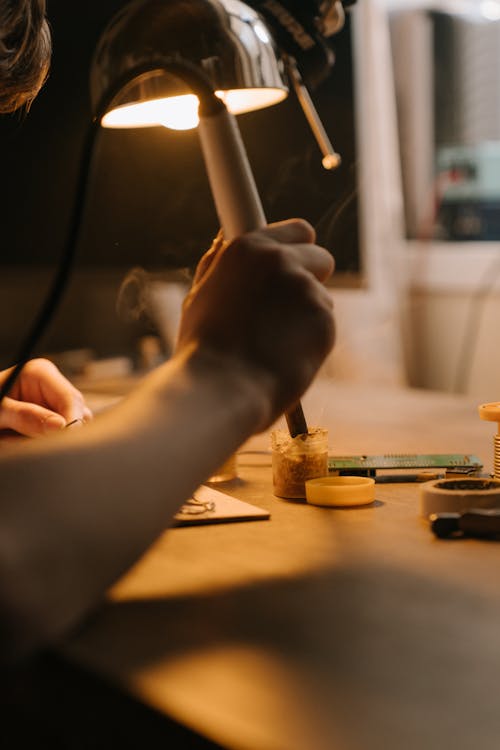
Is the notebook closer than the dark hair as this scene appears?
Yes

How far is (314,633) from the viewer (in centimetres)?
58

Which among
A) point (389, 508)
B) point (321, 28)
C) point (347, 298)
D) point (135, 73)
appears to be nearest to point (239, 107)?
point (321, 28)

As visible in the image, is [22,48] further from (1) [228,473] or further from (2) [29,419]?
(1) [228,473]

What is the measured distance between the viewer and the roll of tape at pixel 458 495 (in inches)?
31.3

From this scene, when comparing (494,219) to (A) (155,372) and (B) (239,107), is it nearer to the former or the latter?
(B) (239,107)

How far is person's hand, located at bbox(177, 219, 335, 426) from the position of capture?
656 mm

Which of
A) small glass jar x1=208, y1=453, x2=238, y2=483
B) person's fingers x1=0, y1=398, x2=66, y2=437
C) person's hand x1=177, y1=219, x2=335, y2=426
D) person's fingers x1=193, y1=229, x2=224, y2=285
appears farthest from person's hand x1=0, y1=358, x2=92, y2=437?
person's hand x1=177, y1=219, x2=335, y2=426

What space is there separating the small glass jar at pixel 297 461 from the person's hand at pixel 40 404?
0.28 m

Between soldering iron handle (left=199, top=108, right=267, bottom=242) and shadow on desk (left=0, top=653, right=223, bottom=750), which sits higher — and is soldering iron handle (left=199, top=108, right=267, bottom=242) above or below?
above

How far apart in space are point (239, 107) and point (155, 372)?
18.4 inches

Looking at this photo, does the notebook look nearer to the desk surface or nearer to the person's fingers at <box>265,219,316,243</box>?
the desk surface

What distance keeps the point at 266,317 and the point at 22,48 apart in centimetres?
60

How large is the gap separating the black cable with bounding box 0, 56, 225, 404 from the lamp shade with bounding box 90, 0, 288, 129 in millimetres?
42

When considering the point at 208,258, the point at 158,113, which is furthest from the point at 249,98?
the point at 208,258
